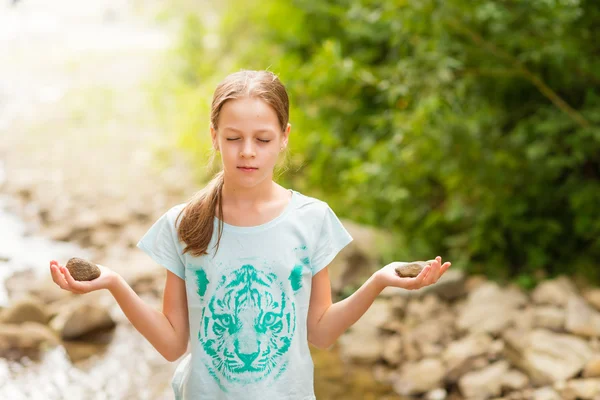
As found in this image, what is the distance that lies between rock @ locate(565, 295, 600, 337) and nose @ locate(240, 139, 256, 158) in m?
3.13

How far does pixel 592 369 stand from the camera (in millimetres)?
3613

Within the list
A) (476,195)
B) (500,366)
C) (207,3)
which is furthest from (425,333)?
(207,3)

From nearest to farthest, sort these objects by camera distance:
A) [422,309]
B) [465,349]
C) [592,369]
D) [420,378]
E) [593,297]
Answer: [592,369]
[420,378]
[465,349]
[593,297]
[422,309]

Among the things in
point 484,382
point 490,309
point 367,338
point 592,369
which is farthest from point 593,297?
point 367,338

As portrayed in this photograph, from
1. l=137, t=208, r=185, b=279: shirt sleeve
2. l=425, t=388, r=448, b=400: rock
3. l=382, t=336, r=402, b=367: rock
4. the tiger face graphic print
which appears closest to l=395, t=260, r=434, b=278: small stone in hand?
the tiger face graphic print

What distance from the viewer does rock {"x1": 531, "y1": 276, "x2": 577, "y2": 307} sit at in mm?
4258

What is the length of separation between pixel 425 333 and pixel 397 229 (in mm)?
1210

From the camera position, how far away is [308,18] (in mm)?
7172

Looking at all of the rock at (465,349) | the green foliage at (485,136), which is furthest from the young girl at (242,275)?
the rock at (465,349)

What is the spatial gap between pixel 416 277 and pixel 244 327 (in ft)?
1.28

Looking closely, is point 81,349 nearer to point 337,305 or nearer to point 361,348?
point 361,348

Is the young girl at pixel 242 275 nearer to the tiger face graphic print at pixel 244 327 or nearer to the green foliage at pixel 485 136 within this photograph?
the tiger face graphic print at pixel 244 327

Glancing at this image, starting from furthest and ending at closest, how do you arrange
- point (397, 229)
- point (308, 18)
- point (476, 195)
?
point (308, 18), point (397, 229), point (476, 195)

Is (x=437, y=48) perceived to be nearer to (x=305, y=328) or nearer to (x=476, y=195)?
(x=476, y=195)
